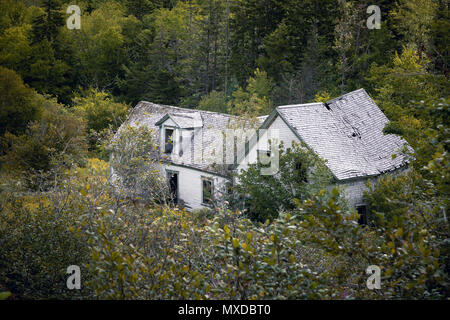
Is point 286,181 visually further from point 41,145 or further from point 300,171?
point 41,145

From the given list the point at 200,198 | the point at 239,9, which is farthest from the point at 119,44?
the point at 200,198

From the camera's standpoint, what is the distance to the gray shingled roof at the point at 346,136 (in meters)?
19.2

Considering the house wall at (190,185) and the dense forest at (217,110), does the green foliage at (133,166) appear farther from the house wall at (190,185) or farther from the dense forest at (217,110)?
the house wall at (190,185)

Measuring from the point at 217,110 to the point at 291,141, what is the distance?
62.5ft

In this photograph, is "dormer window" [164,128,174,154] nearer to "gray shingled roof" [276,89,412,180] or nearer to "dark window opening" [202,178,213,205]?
"dark window opening" [202,178,213,205]

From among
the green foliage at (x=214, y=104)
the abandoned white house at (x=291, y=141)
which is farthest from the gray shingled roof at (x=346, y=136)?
the green foliage at (x=214, y=104)

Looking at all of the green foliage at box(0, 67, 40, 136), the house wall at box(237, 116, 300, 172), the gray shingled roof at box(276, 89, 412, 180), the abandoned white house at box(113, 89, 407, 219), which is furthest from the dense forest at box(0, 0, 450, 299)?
the house wall at box(237, 116, 300, 172)

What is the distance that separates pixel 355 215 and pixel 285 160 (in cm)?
1202

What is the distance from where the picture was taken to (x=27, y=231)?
9422 millimetres

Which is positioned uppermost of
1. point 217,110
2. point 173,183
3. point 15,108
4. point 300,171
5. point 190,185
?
point 217,110

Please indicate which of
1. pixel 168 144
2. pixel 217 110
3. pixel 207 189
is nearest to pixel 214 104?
pixel 217 110

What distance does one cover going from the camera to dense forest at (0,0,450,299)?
5.88 m

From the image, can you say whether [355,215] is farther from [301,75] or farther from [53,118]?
[301,75]

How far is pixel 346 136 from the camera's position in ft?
67.6
